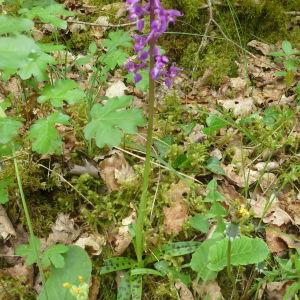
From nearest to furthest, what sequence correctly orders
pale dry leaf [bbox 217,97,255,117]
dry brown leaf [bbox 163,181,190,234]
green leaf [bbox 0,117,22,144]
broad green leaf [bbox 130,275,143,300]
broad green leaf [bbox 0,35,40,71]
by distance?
broad green leaf [bbox 0,35,40,71]
green leaf [bbox 0,117,22,144]
broad green leaf [bbox 130,275,143,300]
dry brown leaf [bbox 163,181,190,234]
pale dry leaf [bbox 217,97,255,117]

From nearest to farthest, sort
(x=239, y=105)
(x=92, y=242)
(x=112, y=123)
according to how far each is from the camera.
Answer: (x=112, y=123), (x=92, y=242), (x=239, y=105)

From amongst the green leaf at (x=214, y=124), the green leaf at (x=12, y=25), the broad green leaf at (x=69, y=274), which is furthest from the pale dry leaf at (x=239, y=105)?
the green leaf at (x=12, y=25)

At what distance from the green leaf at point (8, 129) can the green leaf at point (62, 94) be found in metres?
0.23

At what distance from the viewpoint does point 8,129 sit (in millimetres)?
2297

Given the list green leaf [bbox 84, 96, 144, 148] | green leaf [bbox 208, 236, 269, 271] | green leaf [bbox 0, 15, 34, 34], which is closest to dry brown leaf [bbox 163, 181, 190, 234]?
green leaf [bbox 208, 236, 269, 271]

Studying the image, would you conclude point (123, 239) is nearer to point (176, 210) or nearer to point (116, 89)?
point (176, 210)

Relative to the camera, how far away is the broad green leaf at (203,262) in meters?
2.35

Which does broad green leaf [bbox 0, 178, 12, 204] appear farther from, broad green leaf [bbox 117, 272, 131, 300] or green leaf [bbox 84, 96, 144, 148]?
broad green leaf [bbox 117, 272, 131, 300]

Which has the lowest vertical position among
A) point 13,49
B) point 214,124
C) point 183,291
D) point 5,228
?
point 183,291

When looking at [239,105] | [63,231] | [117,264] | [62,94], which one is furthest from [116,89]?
[117,264]

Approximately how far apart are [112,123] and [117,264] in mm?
807

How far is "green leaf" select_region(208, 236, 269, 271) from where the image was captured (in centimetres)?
222

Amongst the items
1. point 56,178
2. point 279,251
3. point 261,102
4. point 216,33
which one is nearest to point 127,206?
point 56,178

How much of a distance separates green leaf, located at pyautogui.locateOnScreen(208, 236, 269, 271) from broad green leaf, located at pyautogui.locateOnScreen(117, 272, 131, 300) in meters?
0.49
